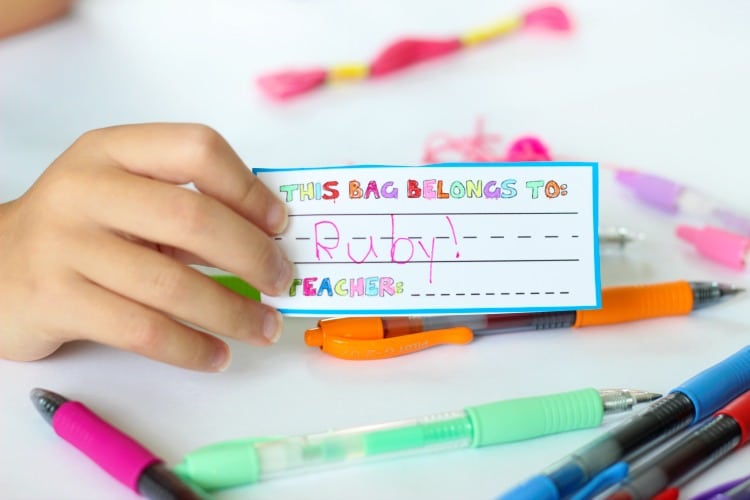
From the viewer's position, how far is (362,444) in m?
0.58

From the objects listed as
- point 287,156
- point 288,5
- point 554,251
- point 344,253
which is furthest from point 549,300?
point 288,5

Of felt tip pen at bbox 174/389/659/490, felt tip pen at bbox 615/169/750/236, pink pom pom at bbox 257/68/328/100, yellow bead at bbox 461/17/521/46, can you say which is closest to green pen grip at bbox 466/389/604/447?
felt tip pen at bbox 174/389/659/490

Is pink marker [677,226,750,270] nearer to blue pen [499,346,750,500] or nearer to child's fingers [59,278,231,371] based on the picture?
blue pen [499,346,750,500]

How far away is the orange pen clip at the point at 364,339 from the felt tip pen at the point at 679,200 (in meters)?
0.32

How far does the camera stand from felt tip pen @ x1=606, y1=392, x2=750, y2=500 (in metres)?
0.55

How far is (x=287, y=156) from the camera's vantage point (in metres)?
0.96

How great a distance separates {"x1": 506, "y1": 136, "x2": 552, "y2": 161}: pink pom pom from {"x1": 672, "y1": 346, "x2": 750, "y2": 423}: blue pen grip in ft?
1.08

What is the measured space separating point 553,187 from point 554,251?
0.05m

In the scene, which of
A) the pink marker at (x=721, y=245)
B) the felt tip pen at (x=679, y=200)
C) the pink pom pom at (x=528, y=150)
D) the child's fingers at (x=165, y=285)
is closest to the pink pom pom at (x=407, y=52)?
the pink pom pom at (x=528, y=150)

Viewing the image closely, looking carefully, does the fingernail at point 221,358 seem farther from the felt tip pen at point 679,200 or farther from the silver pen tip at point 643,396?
the felt tip pen at point 679,200

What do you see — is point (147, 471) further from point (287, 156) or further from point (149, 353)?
point (287, 156)

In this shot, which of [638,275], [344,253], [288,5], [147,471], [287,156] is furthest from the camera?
[288,5]

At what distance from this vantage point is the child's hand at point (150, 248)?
2.05ft

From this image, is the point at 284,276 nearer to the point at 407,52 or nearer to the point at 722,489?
the point at 722,489
